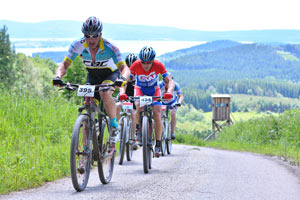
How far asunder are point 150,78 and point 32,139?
2994mm

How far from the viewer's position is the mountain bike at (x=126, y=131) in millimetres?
9273

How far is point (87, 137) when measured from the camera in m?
5.83

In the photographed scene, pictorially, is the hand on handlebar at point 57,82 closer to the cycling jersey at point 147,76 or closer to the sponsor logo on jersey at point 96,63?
the sponsor logo on jersey at point 96,63

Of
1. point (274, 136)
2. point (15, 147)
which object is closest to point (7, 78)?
point (274, 136)

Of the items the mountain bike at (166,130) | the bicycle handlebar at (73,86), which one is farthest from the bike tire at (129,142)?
the bicycle handlebar at (73,86)

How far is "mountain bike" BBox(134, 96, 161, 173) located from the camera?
26.1ft

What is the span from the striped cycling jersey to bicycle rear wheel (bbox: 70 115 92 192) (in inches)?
44.9

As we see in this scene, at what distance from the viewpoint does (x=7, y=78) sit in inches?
2889

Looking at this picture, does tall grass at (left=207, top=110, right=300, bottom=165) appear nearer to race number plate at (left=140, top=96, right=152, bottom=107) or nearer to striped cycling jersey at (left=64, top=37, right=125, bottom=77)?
race number plate at (left=140, top=96, right=152, bottom=107)

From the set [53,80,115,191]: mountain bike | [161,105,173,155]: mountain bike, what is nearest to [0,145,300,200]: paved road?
[53,80,115,191]: mountain bike

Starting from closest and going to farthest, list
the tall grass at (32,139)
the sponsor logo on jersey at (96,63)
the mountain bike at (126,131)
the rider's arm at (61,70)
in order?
the rider's arm at (61,70), the tall grass at (32,139), the sponsor logo on jersey at (96,63), the mountain bike at (126,131)

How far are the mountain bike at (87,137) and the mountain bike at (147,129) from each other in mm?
1565

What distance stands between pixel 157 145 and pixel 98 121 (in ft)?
9.56

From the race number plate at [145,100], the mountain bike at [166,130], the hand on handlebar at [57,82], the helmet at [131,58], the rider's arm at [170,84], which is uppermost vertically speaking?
the helmet at [131,58]
